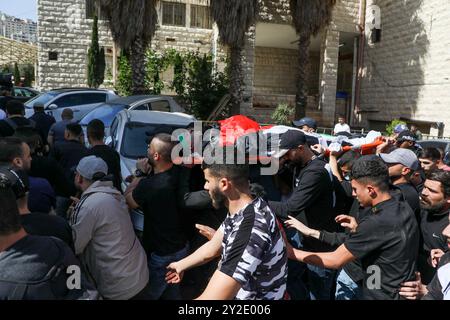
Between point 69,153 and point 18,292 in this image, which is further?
point 69,153

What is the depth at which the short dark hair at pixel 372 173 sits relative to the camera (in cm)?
287

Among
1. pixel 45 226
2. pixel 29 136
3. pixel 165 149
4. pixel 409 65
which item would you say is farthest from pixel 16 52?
pixel 45 226

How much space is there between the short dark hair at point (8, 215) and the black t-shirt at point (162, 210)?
1.57 metres

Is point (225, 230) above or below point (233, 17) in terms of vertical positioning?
below

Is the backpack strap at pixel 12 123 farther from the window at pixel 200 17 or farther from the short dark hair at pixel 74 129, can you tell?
the window at pixel 200 17

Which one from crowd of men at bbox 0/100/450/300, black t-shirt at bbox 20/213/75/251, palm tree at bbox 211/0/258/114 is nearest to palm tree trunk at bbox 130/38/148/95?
palm tree at bbox 211/0/258/114

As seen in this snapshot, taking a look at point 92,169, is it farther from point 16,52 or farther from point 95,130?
point 16,52

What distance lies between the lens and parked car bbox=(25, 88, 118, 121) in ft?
41.1

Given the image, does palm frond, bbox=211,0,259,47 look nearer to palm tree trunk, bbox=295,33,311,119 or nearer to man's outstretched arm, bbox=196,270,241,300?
palm tree trunk, bbox=295,33,311,119

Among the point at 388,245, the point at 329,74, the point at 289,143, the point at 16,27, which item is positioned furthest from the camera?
the point at 16,27

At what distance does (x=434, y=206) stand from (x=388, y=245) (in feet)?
3.27

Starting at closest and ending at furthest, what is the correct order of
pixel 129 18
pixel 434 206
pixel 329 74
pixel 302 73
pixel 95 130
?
pixel 434 206 < pixel 95 130 < pixel 129 18 < pixel 302 73 < pixel 329 74

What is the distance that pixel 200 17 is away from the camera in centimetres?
2195

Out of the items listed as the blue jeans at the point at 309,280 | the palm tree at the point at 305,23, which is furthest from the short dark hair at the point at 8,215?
the palm tree at the point at 305,23
